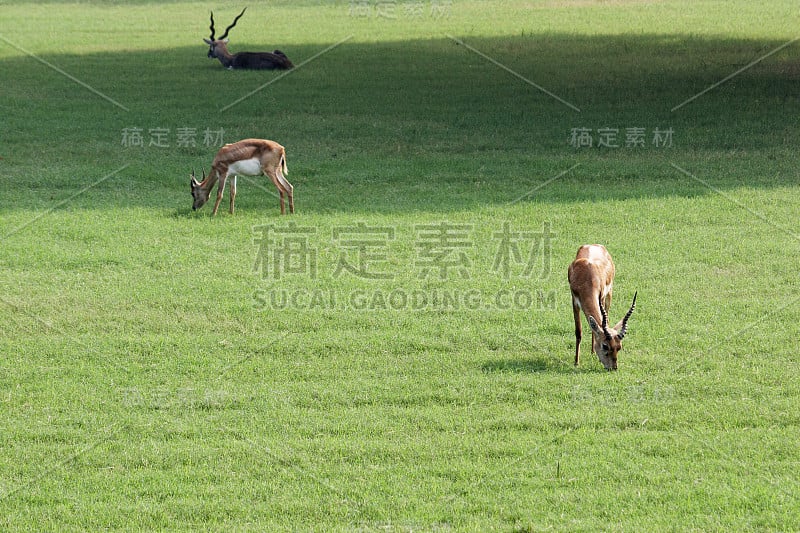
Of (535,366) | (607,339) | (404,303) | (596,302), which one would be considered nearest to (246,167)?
(404,303)

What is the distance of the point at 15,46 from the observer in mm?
29469

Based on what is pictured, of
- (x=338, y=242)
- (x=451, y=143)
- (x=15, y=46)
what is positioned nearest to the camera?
(x=338, y=242)

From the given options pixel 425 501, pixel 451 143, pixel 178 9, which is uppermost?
pixel 178 9

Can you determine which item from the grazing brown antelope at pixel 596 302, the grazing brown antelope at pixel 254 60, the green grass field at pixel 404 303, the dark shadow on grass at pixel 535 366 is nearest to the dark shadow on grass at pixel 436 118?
the green grass field at pixel 404 303

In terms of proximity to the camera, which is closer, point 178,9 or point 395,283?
point 395,283

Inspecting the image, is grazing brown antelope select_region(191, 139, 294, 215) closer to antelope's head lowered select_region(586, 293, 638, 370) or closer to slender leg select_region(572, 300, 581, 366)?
slender leg select_region(572, 300, 581, 366)

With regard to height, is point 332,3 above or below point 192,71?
above

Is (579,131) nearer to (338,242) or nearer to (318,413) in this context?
(338,242)

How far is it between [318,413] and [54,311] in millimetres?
3866

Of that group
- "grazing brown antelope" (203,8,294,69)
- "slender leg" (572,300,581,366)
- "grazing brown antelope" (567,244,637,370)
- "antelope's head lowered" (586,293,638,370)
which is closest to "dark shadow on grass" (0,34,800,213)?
"grazing brown antelope" (203,8,294,69)

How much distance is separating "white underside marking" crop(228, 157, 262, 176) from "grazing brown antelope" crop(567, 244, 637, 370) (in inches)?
247

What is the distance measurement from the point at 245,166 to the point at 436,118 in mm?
6819

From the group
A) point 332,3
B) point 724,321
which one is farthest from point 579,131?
point 332,3

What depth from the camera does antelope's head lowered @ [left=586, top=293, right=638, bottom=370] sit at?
29.7 ft
